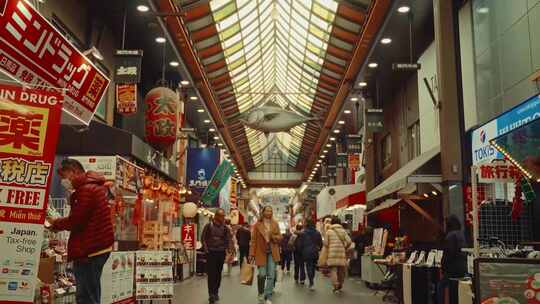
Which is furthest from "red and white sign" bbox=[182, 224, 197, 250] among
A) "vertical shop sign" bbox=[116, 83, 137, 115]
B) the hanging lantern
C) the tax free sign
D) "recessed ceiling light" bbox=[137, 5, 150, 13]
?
the tax free sign

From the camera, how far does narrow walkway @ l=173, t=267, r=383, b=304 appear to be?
986 centimetres

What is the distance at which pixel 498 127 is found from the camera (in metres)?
8.45

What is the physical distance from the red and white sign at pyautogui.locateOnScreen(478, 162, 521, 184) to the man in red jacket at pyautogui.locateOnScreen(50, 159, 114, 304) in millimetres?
4147

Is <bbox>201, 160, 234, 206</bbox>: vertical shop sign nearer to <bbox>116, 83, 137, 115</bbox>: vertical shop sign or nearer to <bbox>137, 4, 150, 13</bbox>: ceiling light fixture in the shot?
<bbox>116, 83, 137, 115</bbox>: vertical shop sign

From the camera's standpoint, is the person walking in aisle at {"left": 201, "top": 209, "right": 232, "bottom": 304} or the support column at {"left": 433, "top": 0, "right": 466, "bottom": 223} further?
the support column at {"left": 433, "top": 0, "right": 466, "bottom": 223}

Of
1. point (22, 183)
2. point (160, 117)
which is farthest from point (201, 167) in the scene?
point (22, 183)

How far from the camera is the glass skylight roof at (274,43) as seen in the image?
46.7 feet

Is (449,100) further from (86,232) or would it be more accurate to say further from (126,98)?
(86,232)

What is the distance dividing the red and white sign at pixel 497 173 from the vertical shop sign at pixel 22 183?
15.2ft

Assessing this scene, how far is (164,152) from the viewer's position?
1534 centimetres

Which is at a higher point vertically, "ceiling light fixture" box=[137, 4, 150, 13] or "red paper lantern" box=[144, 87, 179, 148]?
"ceiling light fixture" box=[137, 4, 150, 13]

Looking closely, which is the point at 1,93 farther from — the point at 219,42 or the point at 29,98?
the point at 219,42

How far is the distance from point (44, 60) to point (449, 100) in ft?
23.7

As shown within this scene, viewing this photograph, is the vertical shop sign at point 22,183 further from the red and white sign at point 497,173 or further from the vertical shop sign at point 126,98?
the vertical shop sign at point 126,98
